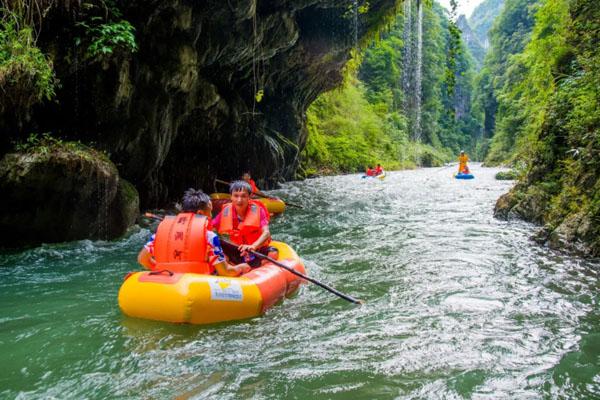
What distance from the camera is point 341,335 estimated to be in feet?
12.0

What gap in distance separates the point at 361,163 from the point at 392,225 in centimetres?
2172

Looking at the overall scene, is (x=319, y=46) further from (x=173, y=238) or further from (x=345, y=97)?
(x=345, y=97)

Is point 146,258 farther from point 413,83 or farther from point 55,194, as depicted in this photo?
point 413,83

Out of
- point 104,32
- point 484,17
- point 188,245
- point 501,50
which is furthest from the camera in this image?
point 484,17

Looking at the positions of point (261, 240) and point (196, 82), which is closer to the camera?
point (261, 240)

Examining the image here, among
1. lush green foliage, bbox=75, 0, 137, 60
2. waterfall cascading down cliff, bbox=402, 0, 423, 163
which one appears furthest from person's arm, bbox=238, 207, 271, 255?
waterfall cascading down cliff, bbox=402, 0, 423, 163

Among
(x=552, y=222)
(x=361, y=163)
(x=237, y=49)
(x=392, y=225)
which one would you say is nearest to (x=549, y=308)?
(x=552, y=222)

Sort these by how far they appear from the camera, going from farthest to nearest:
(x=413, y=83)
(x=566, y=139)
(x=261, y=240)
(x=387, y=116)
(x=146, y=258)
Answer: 1. (x=413, y=83)
2. (x=387, y=116)
3. (x=566, y=139)
4. (x=261, y=240)
5. (x=146, y=258)

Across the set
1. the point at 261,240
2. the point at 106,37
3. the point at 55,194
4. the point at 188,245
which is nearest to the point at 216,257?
the point at 188,245

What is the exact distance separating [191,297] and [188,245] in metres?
0.53

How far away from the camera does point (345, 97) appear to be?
3203 centimetres

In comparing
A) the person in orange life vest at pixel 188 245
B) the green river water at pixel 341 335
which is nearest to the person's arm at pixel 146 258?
the person in orange life vest at pixel 188 245

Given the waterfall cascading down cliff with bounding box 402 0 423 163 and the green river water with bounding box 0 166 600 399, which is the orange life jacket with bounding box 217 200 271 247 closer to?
the green river water with bounding box 0 166 600 399

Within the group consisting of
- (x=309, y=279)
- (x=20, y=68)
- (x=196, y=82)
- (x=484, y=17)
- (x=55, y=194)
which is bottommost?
(x=309, y=279)
